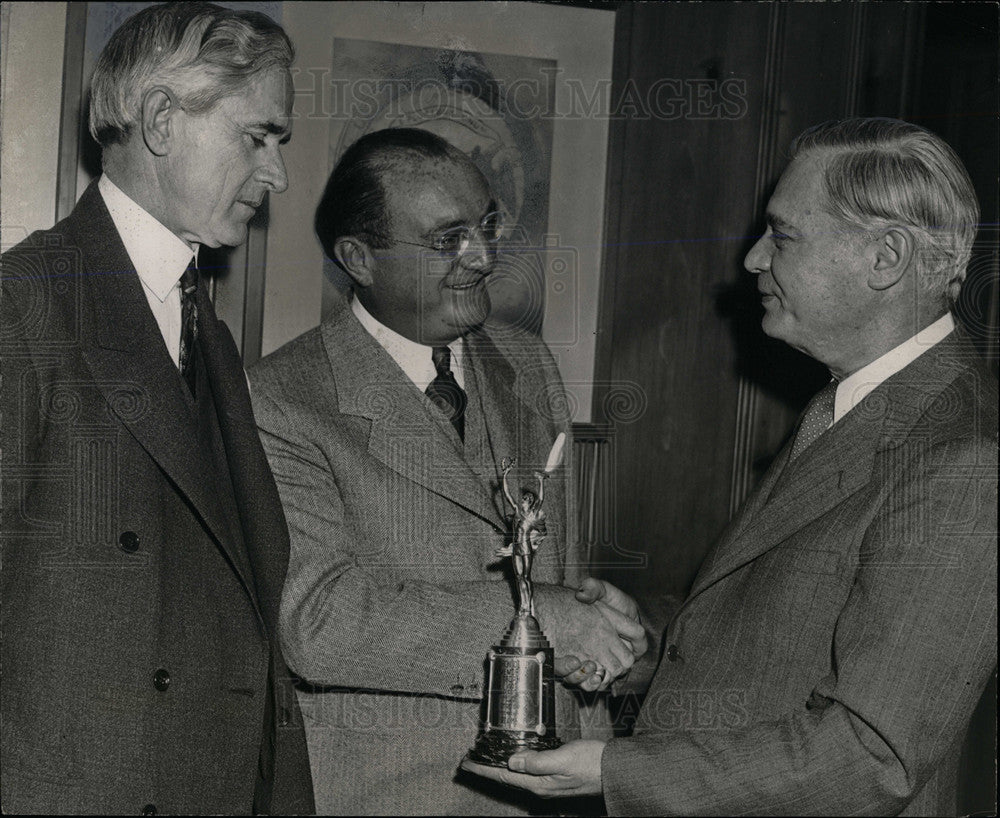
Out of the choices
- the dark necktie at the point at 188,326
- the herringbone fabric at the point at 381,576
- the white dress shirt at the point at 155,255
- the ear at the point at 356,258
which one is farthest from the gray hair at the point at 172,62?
the herringbone fabric at the point at 381,576

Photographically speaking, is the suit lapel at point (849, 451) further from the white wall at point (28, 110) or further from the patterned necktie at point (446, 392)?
the white wall at point (28, 110)

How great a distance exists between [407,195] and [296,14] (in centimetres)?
42

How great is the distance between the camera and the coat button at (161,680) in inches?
66.7

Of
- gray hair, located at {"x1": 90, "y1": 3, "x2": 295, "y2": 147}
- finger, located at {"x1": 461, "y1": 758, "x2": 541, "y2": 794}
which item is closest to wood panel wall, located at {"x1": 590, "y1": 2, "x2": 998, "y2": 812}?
finger, located at {"x1": 461, "y1": 758, "x2": 541, "y2": 794}

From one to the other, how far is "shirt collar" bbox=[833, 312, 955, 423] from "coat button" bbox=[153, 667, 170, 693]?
128 cm

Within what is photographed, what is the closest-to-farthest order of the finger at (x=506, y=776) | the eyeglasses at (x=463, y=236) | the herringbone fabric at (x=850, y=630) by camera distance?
the herringbone fabric at (x=850, y=630) < the finger at (x=506, y=776) < the eyeglasses at (x=463, y=236)

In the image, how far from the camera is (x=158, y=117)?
1740 millimetres

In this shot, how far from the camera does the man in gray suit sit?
1986 mm

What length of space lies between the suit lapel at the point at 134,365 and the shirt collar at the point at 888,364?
117cm

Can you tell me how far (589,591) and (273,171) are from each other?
1.03 meters

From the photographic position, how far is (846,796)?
64.6 inches

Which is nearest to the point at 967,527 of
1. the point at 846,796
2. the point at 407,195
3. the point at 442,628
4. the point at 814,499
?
the point at 814,499

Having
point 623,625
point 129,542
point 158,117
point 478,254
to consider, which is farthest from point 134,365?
point 623,625

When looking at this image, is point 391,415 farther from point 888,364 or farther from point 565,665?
point 888,364
